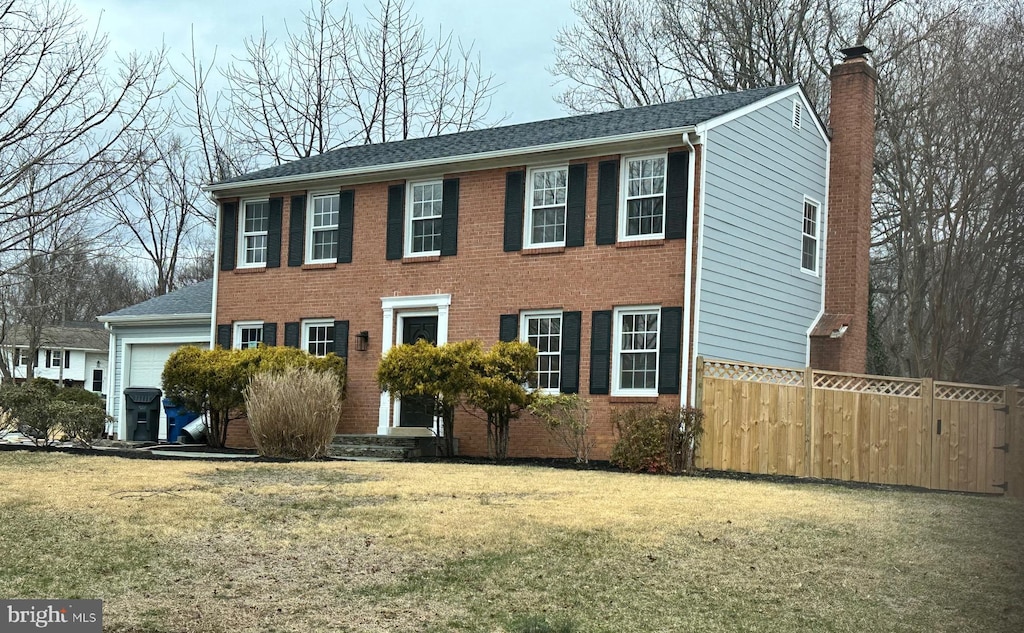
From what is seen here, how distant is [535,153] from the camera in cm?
1920

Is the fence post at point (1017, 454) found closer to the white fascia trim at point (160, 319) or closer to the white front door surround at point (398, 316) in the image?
the white front door surround at point (398, 316)

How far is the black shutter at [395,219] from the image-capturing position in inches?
825

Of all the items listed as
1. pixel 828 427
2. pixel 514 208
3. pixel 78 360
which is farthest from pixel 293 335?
pixel 78 360

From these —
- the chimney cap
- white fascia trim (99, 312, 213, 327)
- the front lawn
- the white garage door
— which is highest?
the chimney cap

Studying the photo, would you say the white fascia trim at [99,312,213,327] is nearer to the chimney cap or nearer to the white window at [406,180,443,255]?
the white window at [406,180,443,255]

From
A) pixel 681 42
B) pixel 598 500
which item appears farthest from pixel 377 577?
pixel 681 42

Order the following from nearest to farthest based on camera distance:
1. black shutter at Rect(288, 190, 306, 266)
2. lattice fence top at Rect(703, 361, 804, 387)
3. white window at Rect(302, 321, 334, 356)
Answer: lattice fence top at Rect(703, 361, 804, 387) → white window at Rect(302, 321, 334, 356) → black shutter at Rect(288, 190, 306, 266)

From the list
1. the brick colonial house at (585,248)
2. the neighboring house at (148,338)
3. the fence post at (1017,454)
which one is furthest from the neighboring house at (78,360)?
the fence post at (1017,454)

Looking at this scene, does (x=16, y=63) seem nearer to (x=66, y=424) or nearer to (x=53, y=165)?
(x=53, y=165)

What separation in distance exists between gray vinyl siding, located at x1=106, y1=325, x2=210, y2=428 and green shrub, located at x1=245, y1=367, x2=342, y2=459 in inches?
332

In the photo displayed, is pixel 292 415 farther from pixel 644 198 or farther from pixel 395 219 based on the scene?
pixel 644 198

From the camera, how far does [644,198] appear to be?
18328 millimetres

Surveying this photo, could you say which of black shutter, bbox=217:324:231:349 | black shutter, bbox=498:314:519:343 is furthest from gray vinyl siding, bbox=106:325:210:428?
black shutter, bbox=498:314:519:343

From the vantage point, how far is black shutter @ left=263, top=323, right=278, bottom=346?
22.3 metres
